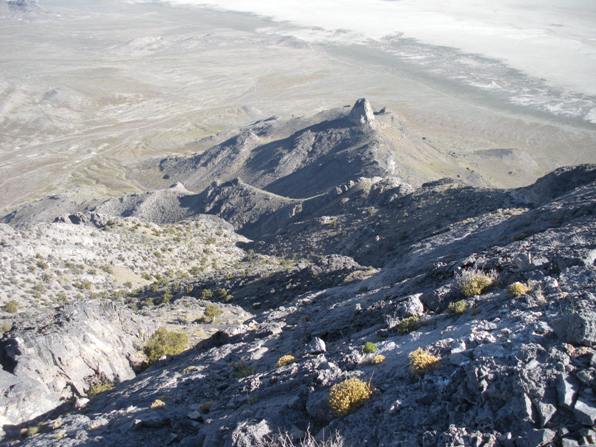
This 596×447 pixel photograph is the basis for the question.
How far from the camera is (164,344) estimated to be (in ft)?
82.3

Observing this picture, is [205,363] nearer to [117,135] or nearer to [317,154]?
[317,154]

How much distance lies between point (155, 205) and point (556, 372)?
3269 inches

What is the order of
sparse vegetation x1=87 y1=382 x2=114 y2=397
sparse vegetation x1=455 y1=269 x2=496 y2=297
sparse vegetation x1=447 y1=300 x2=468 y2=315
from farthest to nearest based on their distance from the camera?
sparse vegetation x1=87 y1=382 x2=114 y2=397
sparse vegetation x1=455 y1=269 x2=496 y2=297
sparse vegetation x1=447 y1=300 x2=468 y2=315

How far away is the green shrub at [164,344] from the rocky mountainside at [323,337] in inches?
4.1

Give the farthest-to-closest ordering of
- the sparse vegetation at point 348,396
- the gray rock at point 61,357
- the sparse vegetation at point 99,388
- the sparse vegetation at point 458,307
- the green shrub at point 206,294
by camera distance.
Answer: the green shrub at point 206,294 → the sparse vegetation at point 99,388 → the gray rock at point 61,357 → the sparse vegetation at point 458,307 → the sparse vegetation at point 348,396

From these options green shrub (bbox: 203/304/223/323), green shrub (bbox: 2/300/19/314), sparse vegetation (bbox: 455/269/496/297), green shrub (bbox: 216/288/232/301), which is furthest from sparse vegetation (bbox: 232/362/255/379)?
green shrub (bbox: 2/300/19/314)

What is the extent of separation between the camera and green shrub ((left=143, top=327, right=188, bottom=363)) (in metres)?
24.5

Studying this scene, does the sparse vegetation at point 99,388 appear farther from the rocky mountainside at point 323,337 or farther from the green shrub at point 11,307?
the green shrub at point 11,307

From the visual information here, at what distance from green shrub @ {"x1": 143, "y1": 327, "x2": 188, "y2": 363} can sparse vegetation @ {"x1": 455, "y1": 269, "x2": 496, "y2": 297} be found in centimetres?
1365

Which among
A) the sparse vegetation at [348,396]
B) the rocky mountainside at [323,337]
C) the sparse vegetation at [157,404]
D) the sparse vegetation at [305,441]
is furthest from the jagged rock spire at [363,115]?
the sparse vegetation at [305,441]

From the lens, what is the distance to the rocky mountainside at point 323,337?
33.6 ft

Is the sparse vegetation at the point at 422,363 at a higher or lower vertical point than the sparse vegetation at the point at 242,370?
higher

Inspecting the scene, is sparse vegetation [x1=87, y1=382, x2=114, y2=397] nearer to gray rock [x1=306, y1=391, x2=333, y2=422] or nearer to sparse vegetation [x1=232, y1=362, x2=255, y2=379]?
sparse vegetation [x1=232, y1=362, x2=255, y2=379]

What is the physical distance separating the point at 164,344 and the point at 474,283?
15.0m
